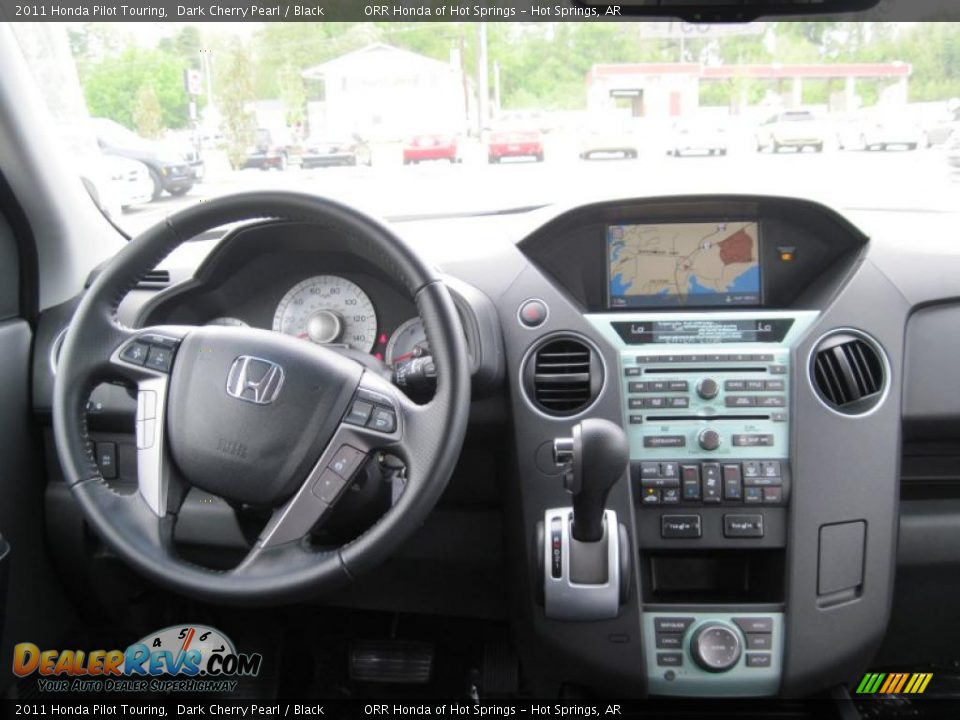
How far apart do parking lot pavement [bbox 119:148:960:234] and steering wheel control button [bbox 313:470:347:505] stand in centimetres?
99

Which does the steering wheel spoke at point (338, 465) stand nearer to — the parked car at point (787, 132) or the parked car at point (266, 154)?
the parked car at point (266, 154)

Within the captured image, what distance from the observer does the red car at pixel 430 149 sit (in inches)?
98.3

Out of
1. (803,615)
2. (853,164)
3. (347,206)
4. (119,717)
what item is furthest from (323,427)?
(853,164)

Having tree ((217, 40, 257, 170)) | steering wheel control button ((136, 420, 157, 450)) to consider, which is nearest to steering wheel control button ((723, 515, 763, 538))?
steering wheel control button ((136, 420, 157, 450))

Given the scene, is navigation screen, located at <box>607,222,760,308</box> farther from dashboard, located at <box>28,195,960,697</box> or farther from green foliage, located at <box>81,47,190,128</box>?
green foliage, located at <box>81,47,190,128</box>

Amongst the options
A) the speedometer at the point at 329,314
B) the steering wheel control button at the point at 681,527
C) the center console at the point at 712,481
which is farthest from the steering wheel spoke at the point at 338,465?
the steering wheel control button at the point at 681,527

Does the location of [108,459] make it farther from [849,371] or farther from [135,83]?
[849,371]

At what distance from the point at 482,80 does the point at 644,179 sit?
0.52 meters

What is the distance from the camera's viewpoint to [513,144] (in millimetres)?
2484

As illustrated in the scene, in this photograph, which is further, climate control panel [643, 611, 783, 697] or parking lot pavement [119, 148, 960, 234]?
parking lot pavement [119, 148, 960, 234]

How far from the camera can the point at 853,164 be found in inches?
96.0

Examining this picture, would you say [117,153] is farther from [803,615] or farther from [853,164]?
[803,615]

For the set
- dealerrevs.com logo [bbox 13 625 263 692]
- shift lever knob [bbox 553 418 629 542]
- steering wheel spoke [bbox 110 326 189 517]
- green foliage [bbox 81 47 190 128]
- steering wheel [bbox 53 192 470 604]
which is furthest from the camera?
Answer: dealerrevs.com logo [bbox 13 625 263 692]

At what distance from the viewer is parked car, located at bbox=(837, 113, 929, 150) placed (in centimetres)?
246
